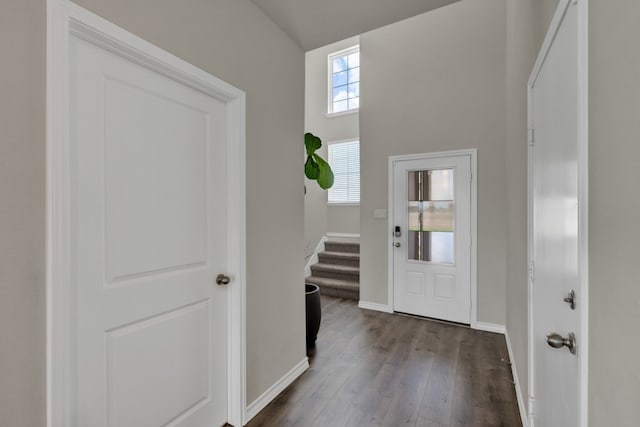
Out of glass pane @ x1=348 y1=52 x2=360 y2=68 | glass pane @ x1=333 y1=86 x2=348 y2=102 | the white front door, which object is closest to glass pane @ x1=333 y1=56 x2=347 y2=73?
glass pane @ x1=348 y1=52 x2=360 y2=68

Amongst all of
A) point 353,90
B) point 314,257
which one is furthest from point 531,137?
point 353,90

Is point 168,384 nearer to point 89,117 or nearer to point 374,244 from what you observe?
point 89,117

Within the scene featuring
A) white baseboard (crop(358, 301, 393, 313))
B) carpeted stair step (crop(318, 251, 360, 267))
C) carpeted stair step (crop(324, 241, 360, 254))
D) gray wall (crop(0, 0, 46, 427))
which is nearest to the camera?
gray wall (crop(0, 0, 46, 427))

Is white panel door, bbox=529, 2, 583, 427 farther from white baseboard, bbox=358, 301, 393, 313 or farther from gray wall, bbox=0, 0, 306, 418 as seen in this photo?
white baseboard, bbox=358, 301, 393, 313

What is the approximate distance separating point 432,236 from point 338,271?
1.81 metres

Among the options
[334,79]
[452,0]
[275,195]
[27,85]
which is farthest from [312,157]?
[334,79]

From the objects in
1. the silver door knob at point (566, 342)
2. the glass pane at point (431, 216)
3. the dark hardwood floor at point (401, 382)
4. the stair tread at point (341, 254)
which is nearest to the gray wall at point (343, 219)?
the stair tread at point (341, 254)

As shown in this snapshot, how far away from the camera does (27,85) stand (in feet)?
3.20

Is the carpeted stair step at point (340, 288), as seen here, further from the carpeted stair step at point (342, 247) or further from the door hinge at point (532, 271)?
the door hinge at point (532, 271)

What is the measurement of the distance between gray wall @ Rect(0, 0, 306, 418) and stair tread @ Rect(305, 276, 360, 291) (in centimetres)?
214

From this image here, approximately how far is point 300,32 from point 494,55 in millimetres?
2324

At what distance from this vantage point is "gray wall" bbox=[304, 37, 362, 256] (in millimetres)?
6008

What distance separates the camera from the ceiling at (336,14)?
1976 mm

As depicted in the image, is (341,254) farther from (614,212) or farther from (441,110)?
(614,212)
